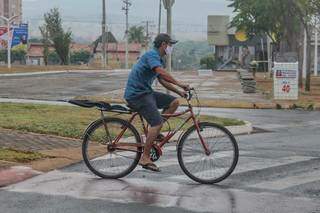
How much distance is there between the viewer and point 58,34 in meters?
58.6

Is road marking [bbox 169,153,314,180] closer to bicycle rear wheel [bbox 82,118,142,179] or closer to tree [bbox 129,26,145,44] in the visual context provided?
bicycle rear wheel [bbox 82,118,142,179]

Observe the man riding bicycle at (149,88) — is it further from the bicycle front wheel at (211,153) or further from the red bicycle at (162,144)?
the bicycle front wheel at (211,153)

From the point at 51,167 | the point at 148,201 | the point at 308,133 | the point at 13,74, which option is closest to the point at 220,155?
the point at 148,201

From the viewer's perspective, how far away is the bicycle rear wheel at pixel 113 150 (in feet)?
29.5

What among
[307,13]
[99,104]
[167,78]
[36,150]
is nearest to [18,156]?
[36,150]

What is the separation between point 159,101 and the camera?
29.2 ft

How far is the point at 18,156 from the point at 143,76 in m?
2.38

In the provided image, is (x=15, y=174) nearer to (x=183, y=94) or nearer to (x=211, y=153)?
(x=183, y=94)

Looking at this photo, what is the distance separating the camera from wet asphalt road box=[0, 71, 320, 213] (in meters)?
7.21

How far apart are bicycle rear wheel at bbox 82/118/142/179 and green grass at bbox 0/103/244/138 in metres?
0.85

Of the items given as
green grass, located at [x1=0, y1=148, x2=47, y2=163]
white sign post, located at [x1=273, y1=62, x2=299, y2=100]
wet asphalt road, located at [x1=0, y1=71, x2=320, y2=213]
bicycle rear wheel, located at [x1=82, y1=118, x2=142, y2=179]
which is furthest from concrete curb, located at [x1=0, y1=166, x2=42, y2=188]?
white sign post, located at [x1=273, y1=62, x2=299, y2=100]

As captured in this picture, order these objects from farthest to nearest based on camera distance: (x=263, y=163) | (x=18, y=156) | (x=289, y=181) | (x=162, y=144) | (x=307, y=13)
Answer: (x=307, y=13)
(x=263, y=163)
(x=18, y=156)
(x=162, y=144)
(x=289, y=181)

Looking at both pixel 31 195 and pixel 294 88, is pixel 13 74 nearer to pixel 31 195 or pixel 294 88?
pixel 294 88

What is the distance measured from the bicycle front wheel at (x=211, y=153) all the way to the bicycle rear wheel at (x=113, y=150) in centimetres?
62
